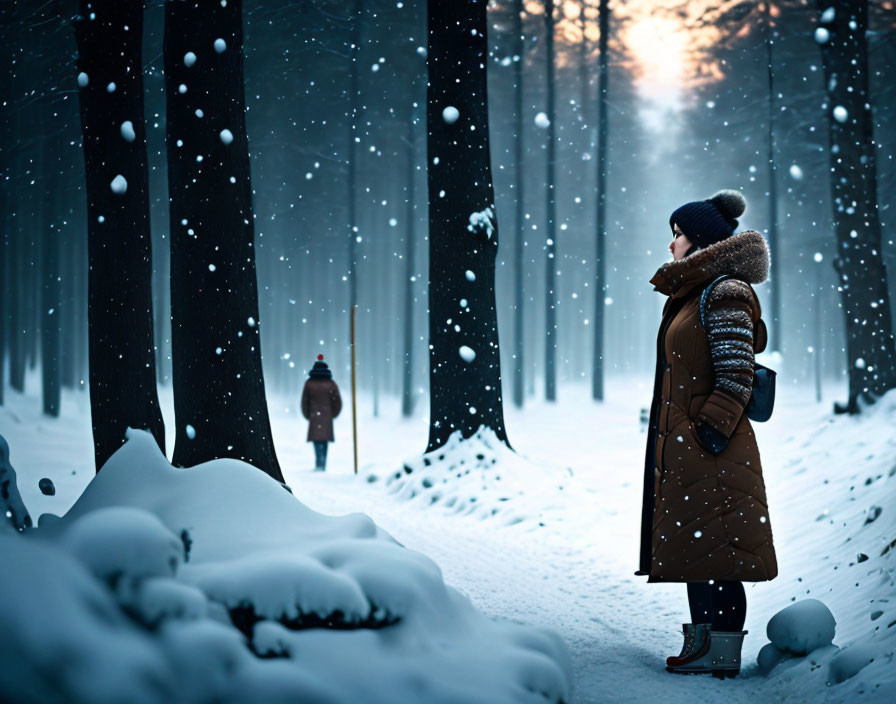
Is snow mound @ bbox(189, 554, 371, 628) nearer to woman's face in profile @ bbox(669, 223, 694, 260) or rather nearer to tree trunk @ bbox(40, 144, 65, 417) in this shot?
woman's face in profile @ bbox(669, 223, 694, 260)

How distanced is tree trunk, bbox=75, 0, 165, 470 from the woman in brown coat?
4.67 metres

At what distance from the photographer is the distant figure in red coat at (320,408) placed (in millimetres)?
13398

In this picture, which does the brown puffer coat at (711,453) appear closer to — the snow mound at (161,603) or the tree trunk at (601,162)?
the snow mound at (161,603)

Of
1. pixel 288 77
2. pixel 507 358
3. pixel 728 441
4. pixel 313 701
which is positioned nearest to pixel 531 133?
pixel 288 77

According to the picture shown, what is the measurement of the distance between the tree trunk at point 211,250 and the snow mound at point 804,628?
4.20 meters

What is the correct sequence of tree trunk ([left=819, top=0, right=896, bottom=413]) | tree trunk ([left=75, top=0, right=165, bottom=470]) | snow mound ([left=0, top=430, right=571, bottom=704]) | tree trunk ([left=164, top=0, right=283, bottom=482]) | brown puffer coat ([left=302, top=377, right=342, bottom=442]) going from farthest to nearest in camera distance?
1. brown puffer coat ([left=302, top=377, right=342, bottom=442])
2. tree trunk ([left=819, top=0, right=896, bottom=413])
3. tree trunk ([left=75, top=0, right=165, bottom=470])
4. tree trunk ([left=164, top=0, right=283, bottom=482])
5. snow mound ([left=0, top=430, right=571, bottom=704])

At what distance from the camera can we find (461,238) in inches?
359

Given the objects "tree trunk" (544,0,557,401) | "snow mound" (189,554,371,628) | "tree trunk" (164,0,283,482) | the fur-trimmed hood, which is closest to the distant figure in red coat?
"tree trunk" (164,0,283,482)

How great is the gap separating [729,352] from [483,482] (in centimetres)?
521

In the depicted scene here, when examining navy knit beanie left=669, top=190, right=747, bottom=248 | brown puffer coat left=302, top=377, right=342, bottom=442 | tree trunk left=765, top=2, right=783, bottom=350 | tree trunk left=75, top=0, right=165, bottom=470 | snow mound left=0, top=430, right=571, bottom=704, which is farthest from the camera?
tree trunk left=765, top=2, right=783, bottom=350

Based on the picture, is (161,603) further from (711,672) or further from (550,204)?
(550,204)

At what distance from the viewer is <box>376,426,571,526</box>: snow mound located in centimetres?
809

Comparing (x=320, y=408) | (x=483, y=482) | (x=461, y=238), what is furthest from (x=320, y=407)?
(x=483, y=482)

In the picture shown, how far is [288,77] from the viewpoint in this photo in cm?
2042
